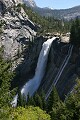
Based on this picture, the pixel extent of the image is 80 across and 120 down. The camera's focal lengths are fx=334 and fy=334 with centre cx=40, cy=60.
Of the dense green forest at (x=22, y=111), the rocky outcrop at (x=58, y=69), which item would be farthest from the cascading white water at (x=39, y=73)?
the dense green forest at (x=22, y=111)

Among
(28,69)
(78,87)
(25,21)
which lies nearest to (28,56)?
(28,69)

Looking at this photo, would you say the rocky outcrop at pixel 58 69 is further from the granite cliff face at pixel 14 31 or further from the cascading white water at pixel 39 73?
the granite cliff face at pixel 14 31

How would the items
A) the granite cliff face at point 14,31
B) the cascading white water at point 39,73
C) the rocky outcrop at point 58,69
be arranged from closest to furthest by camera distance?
the rocky outcrop at point 58,69
the cascading white water at point 39,73
the granite cliff face at point 14,31

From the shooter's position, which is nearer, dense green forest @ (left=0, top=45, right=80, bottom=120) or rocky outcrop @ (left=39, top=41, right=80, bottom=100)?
dense green forest @ (left=0, top=45, right=80, bottom=120)

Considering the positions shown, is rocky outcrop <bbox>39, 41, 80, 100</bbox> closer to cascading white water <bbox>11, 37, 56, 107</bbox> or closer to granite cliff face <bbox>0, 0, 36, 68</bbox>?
cascading white water <bbox>11, 37, 56, 107</bbox>

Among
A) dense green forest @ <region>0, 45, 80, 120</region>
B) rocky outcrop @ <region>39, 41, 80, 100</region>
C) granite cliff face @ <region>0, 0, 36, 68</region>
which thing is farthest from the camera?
granite cliff face @ <region>0, 0, 36, 68</region>

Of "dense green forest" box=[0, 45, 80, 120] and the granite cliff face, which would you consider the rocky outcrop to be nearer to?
the granite cliff face

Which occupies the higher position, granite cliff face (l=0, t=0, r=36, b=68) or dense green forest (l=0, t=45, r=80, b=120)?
dense green forest (l=0, t=45, r=80, b=120)

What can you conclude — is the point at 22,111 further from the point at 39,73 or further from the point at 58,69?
the point at 39,73

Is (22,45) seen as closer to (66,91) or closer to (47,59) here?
(47,59)

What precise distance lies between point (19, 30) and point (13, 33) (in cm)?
472

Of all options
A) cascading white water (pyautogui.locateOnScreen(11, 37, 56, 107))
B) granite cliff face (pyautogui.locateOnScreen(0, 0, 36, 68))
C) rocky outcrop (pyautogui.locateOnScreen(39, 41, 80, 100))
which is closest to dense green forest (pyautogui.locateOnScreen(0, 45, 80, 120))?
rocky outcrop (pyautogui.locateOnScreen(39, 41, 80, 100))

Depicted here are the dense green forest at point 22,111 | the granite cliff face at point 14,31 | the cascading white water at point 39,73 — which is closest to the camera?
the dense green forest at point 22,111

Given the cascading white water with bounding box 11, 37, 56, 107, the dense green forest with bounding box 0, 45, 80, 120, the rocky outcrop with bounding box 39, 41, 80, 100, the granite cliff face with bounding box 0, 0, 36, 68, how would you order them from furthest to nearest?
the granite cliff face with bounding box 0, 0, 36, 68 → the cascading white water with bounding box 11, 37, 56, 107 → the rocky outcrop with bounding box 39, 41, 80, 100 → the dense green forest with bounding box 0, 45, 80, 120
